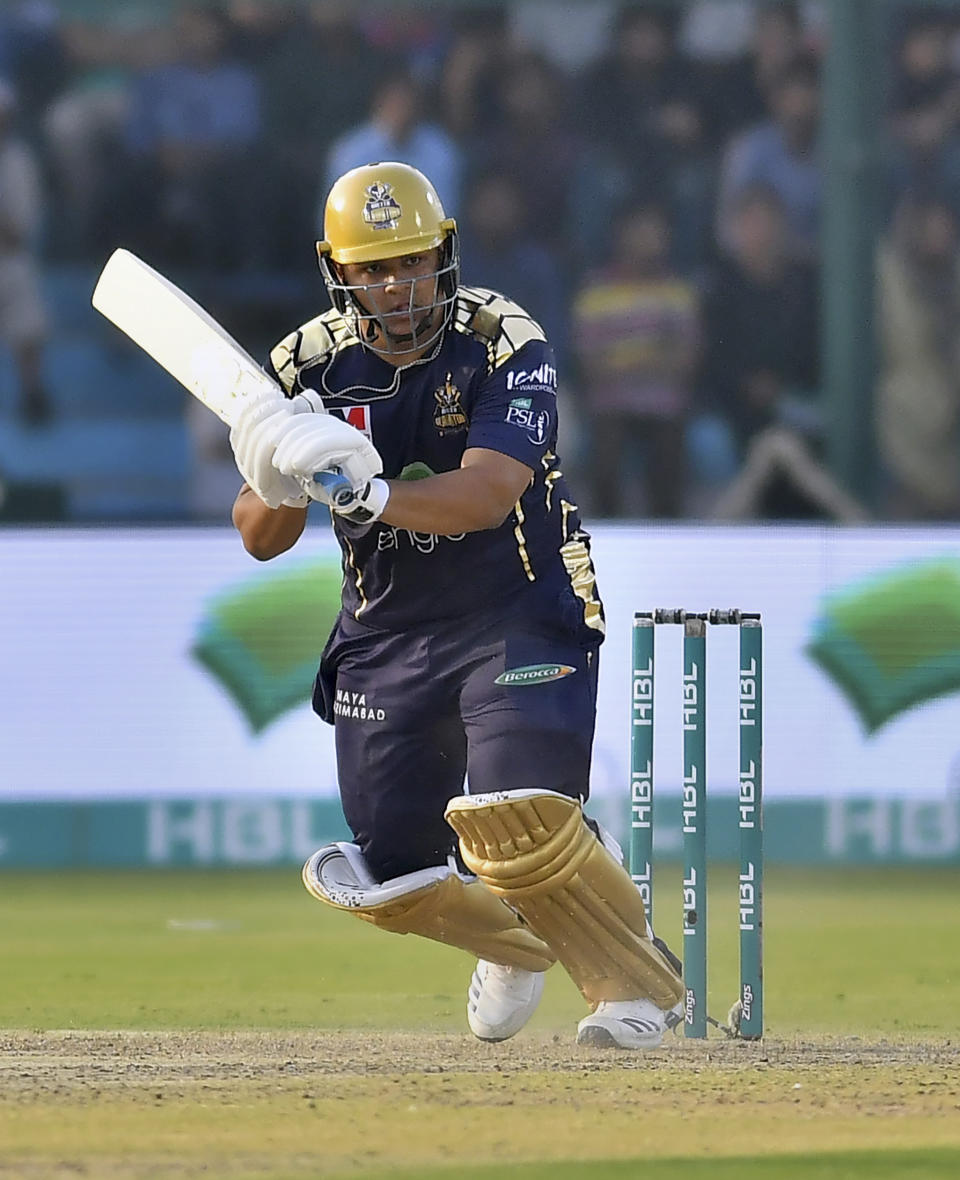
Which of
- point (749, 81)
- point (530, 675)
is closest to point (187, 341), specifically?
point (530, 675)

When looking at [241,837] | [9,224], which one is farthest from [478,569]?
[9,224]

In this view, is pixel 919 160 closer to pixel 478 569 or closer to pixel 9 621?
pixel 9 621

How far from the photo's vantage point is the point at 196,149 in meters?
9.88

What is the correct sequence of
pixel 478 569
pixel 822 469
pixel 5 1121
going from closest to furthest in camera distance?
pixel 5 1121
pixel 478 569
pixel 822 469

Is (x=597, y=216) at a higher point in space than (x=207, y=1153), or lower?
higher

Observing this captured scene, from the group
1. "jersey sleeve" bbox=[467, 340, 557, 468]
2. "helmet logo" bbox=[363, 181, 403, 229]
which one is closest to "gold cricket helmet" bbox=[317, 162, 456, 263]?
"helmet logo" bbox=[363, 181, 403, 229]

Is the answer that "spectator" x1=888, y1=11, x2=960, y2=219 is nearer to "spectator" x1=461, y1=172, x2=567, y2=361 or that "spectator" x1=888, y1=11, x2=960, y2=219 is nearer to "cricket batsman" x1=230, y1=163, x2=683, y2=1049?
"spectator" x1=461, y1=172, x2=567, y2=361

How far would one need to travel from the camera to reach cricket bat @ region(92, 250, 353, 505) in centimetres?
453

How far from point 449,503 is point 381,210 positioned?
66 cm

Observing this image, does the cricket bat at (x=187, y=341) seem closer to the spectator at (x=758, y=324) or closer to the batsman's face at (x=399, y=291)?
the batsman's face at (x=399, y=291)

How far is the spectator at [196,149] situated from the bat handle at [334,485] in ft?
18.5

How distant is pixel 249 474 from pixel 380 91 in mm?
5758

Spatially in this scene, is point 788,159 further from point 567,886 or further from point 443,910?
point 567,886

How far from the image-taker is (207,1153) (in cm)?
360
